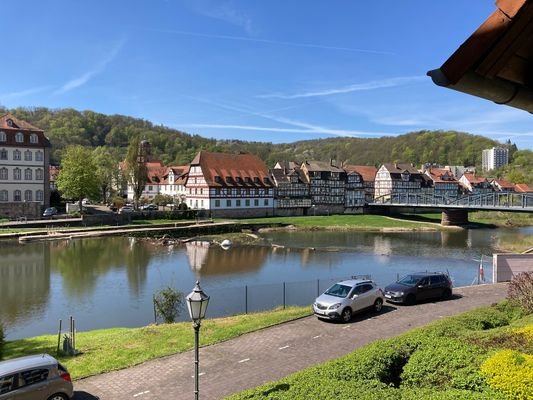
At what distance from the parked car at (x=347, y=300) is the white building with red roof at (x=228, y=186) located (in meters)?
53.2

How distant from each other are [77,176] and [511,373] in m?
59.4

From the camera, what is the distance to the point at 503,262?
79.0 ft

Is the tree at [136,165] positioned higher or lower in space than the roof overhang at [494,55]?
higher

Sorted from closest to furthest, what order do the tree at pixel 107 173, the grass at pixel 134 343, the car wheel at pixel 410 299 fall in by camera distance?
the grass at pixel 134 343
the car wheel at pixel 410 299
the tree at pixel 107 173

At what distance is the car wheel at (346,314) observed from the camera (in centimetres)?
1627

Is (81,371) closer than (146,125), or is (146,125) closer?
(81,371)

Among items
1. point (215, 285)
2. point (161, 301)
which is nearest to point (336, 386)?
point (161, 301)

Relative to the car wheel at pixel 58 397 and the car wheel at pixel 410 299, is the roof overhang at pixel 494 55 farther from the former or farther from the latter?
the car wheel at pixel 410 299

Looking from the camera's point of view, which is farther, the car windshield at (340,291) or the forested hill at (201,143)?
the forested hill at (201,143)

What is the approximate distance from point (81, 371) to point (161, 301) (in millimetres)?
8044

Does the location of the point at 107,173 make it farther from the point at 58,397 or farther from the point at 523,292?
the point at 523,292

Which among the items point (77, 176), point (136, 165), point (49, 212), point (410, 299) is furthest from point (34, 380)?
point (136, 165)

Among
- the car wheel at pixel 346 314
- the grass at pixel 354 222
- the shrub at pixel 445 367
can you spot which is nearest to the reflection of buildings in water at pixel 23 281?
the car wheel at pixel 346 314

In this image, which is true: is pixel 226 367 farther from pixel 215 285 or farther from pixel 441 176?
pixel 441 176
